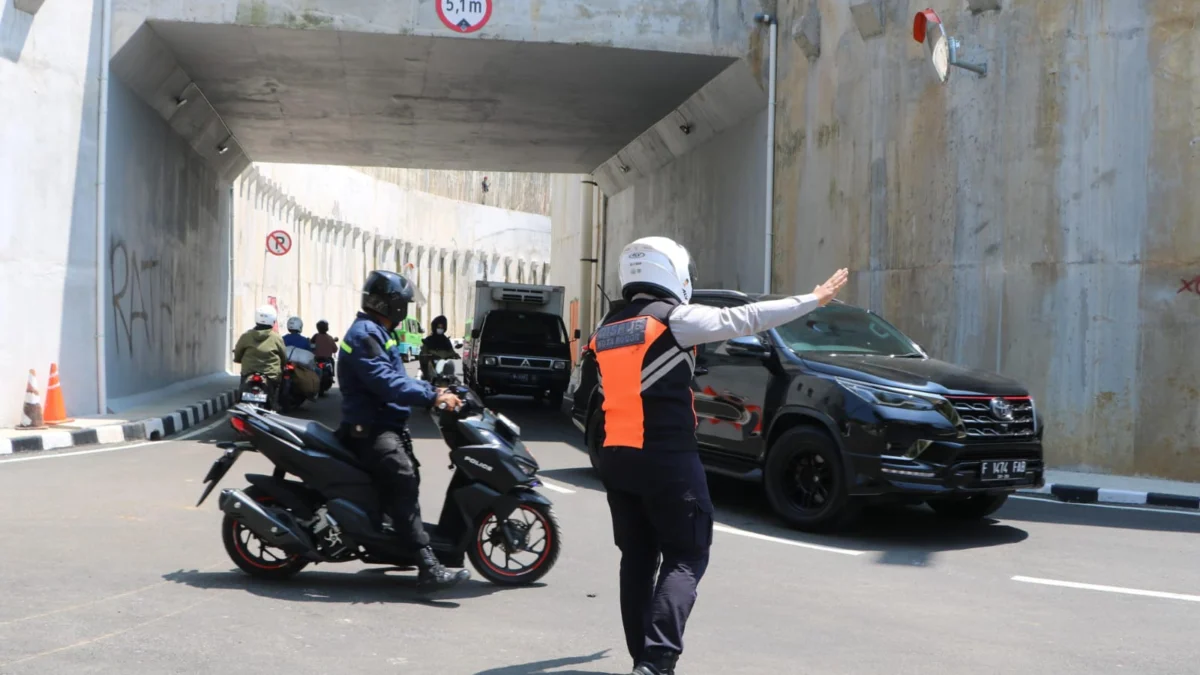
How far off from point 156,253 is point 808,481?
14656mm

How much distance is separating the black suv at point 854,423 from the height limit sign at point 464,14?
26.7ft

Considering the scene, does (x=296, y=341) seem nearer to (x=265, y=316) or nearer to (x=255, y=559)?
(x=265, y=316)

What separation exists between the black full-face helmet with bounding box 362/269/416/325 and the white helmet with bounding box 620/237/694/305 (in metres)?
2.05

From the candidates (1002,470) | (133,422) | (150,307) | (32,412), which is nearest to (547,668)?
(1002,470)

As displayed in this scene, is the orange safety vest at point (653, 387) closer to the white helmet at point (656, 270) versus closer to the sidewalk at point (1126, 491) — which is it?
the white helmet at point (656, 270)

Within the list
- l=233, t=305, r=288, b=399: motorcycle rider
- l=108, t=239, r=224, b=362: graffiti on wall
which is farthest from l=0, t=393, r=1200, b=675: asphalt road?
l=108, t=239, r=224, b=362: graffiti on wall

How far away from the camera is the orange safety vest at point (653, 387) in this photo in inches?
181

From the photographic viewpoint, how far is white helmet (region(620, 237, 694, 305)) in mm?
4762

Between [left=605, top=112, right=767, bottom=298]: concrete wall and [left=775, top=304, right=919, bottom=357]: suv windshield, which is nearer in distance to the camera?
[left=775, top=304, right=919, bottom=357]: suv windshield

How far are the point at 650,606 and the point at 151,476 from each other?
7672mm

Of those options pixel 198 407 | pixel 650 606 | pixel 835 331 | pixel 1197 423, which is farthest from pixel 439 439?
pixel 650 606

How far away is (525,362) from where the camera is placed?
23203 mm

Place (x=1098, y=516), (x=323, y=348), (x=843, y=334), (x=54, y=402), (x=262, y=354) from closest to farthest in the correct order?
(x=843, y=334) → (x=1098, y=516) → (x=54, y=402) → (x=262, y=354) → (x=323, y=348)

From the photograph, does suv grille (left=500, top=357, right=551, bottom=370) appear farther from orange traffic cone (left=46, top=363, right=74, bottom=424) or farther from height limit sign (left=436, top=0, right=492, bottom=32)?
orange traffic cone (left=46, top=363, right=74, bottom=424)
